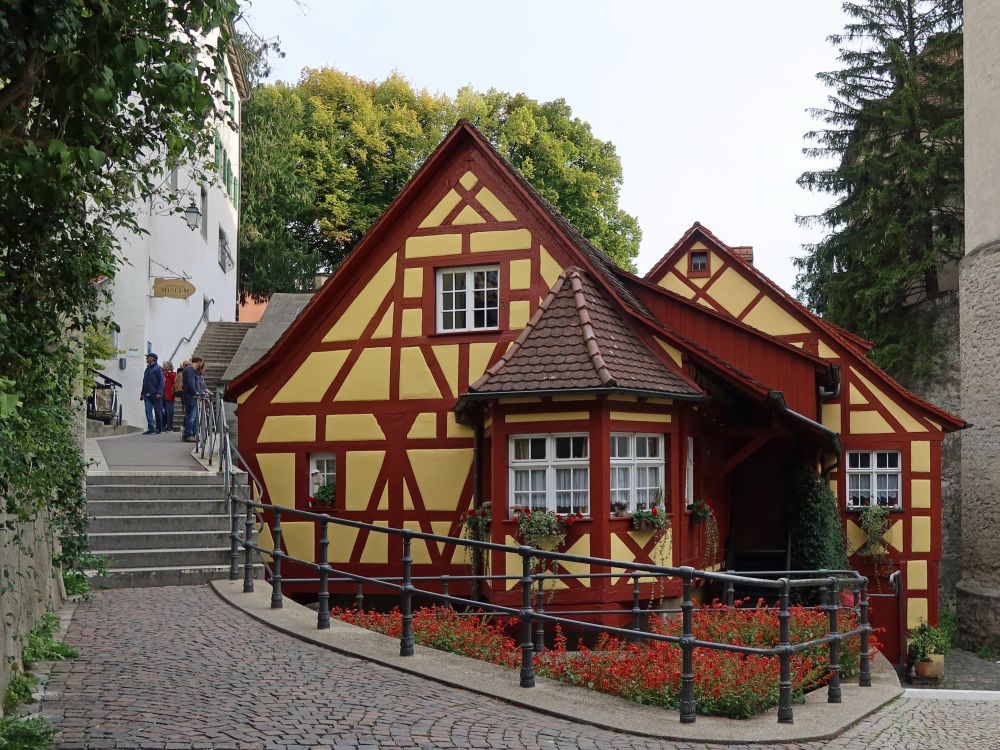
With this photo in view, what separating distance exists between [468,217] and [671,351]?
3.71 metres

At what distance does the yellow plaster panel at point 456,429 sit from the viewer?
17.0 metres

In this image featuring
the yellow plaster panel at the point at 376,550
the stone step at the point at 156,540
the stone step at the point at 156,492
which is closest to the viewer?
the stone step at the point at 156,540

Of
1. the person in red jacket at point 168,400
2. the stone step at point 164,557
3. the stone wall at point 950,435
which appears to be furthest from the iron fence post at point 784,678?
the stone wall at point 950,435

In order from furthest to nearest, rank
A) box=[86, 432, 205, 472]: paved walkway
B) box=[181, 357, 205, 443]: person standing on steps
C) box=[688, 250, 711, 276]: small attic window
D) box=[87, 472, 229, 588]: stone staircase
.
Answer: box=[688, 250, 711, 276]: small attic window < box=[181, 357, 205, 443]: person standing on steps < box=[86, 432, 205, 472]: paved walkway < box=[87, 472, 229, 588]: stone staircase

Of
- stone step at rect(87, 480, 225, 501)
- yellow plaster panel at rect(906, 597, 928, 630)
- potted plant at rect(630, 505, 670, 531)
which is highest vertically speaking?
stone step at rect(87, 480, 225, 501)

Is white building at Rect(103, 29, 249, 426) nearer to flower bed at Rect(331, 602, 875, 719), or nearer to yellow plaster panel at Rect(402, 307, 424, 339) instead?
yellow plaster panel at Rect(402, 307, 424, 339)

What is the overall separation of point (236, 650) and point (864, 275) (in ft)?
75.9

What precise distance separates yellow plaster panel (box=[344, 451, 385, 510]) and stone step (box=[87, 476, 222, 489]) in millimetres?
2899

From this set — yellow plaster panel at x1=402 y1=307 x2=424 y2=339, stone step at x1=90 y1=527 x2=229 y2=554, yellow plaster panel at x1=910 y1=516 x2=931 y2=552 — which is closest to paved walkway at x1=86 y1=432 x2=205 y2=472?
stone step at x1=90 y1=527 x2=229 y2=554

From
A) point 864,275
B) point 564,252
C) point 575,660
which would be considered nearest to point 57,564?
point 575,660

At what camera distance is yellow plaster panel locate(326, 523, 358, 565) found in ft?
58.1

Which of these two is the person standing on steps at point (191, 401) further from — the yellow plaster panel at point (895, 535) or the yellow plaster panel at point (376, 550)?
the yellow plaster panel at point (895, 535)

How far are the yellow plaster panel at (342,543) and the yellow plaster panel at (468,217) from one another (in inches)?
192

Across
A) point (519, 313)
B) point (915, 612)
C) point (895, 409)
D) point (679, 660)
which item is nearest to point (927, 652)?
point (915, 612)
